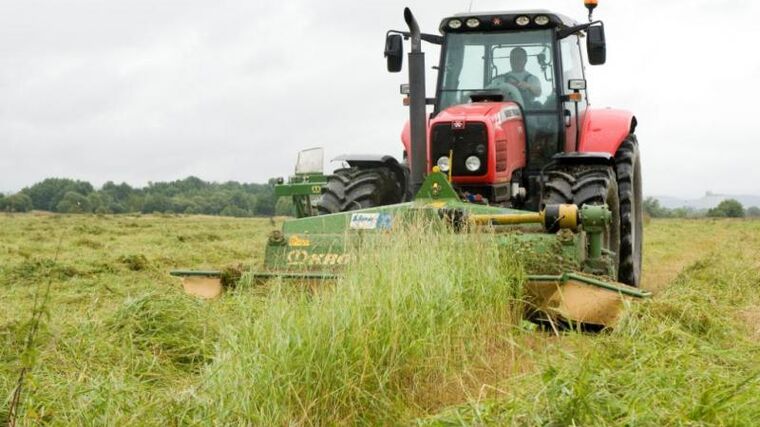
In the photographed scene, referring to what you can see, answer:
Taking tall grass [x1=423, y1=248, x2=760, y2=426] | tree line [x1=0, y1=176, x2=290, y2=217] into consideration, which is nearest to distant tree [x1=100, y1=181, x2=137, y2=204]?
tree line [x1=0, y1=176, x2=290, y2=217]

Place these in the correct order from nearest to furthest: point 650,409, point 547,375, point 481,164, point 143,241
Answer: point 650,409 < point 547,375 < point 481,164 < point 143,241

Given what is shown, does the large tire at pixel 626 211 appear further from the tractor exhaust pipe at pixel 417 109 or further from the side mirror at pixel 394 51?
the side mirror at pixel 394 51

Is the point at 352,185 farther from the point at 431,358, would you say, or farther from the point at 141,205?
the point at 141,205

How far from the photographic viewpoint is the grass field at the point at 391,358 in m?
3.78

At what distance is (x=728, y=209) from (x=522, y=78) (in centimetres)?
3765

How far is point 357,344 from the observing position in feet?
15.1

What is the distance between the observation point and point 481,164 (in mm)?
8312

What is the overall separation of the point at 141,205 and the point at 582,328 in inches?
1077

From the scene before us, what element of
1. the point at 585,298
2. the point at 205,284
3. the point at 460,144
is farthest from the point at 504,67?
the point at 205,284

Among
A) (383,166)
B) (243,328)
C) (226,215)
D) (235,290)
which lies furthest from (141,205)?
(243,328)

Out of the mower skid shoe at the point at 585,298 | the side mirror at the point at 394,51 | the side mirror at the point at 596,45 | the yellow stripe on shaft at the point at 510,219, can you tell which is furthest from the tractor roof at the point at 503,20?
the mower skid shoe at the point at 585,298

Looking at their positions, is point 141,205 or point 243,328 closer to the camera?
point 243,328

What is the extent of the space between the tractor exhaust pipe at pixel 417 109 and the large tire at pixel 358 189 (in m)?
0.78

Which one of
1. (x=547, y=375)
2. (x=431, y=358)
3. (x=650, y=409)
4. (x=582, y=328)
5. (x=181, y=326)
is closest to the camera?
(x=650, y=409)
